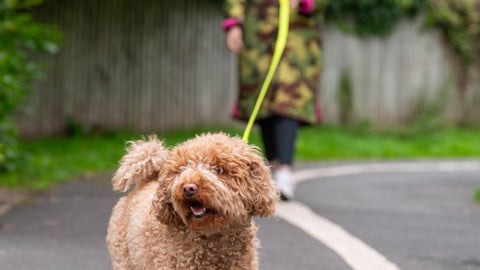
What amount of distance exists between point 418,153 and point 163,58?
4.24 meters

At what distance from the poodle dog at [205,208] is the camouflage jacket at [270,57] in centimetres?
358

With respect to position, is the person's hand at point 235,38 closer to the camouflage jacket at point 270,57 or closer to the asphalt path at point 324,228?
the camouflage jacket at point 270,57

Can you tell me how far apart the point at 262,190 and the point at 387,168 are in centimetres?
862

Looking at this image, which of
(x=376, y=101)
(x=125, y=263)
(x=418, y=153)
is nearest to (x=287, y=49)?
(x=125, y=263)

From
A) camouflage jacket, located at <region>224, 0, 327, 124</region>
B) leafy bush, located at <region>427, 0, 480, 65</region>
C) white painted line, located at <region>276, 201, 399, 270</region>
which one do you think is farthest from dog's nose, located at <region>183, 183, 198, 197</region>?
leafy bush, located at <region>427, 0, 480, 65</region>

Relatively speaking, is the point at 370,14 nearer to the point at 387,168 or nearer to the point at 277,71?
the point at 387,168

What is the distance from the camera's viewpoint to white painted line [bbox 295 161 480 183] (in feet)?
35.1

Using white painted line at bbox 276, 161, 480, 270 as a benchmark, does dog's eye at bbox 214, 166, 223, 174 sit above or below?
above

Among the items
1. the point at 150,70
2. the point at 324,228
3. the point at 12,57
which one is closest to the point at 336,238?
the point at 324,228

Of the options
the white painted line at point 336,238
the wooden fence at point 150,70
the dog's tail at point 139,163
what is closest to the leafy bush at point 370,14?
the wooden fence at point 150,70

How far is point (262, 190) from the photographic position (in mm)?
3762

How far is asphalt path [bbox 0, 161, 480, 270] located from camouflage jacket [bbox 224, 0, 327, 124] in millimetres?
813

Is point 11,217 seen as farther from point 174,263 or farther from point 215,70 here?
point 215,70

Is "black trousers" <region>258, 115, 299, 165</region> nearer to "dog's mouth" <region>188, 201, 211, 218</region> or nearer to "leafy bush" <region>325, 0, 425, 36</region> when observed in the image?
"dog's mouth" <region>188, 201, 211, 218</region>
